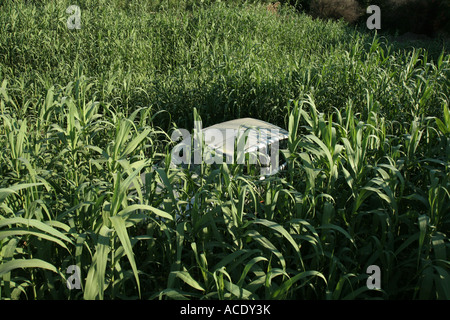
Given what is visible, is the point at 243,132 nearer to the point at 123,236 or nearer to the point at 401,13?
the point at 123,236

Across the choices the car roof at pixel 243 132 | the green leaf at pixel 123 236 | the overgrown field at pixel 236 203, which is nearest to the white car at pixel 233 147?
the car roof at pixel 243 132

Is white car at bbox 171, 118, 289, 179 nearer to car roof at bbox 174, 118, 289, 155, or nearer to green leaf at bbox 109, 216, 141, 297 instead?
car roof at bbox 174, 118, 289, 155

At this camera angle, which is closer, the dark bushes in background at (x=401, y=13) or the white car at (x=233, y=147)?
the white car at (x=233, y=147)

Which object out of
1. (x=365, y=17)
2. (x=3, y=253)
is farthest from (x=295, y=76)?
(x=365, y=17)

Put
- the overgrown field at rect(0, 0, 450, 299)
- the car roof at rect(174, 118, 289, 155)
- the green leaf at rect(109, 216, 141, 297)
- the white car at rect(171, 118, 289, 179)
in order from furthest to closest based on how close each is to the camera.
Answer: the car roof at rect(174, 118, 289, 155) < the white car at rect(171, 118, 289, 179) < the overgrown field at rect(0, 0, 450, 299) < the green leaf at rect(109, 216, 141, 297)

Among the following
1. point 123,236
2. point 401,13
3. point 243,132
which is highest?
point 401,13

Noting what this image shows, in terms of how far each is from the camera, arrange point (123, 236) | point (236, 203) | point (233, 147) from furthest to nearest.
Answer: point (233, 147) < point (236, 203) < point (123, 236)

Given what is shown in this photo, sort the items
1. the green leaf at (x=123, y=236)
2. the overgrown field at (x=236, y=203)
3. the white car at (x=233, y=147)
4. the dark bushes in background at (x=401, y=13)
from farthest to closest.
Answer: the dark bushes in background at (x=401, y=13), the white car at (x=233, y=147), the overgrown field at (x=236, y=203), the green leaf at (x=123, y=236)

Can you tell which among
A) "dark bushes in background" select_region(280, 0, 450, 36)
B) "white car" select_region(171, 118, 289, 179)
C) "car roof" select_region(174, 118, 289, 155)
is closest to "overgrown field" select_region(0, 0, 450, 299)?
"white car" select_region(171, 118, 289, 179)

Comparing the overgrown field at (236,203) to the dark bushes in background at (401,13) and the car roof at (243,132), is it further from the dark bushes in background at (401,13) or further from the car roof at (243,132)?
the dark bushes in background at (401,13)

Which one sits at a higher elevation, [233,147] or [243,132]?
[243,132]

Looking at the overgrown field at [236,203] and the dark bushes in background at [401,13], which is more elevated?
the dark bushes in background at [401,13]

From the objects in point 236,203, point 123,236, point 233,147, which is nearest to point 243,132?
point 233,147
